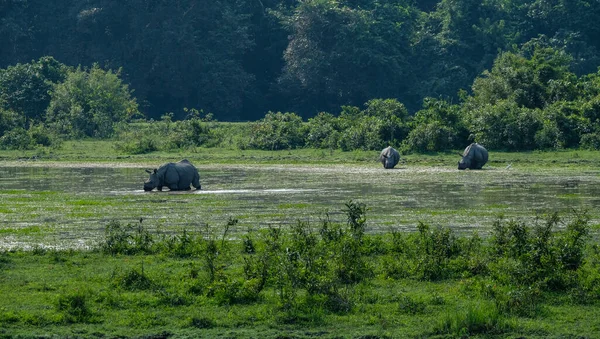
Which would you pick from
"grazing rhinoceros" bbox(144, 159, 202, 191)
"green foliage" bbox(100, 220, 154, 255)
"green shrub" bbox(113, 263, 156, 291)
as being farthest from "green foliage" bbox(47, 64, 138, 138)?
"green shrub" bbox(113, 263, 156, 291)

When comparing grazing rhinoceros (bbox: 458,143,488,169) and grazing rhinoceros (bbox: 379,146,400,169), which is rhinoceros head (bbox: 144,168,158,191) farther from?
grazing rhinoceros (bbox: 458,143,488,169)

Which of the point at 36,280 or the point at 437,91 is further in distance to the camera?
the point at 437,91

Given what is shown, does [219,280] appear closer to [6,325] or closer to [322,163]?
[6,325]

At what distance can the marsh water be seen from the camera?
699 inches

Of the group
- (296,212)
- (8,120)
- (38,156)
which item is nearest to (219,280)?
(296,212)

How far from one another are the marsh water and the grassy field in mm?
80

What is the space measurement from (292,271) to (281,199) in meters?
10.7

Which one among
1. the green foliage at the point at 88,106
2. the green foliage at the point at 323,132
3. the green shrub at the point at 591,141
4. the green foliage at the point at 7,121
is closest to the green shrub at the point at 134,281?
the green shrub at the point at 591,141

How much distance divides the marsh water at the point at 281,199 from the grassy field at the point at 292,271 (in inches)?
3.1

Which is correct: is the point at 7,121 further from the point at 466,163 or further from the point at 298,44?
the point at 466,163

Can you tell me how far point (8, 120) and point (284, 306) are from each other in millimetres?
38006

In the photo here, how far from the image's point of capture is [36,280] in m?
12.5

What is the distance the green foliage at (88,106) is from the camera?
47938 mm

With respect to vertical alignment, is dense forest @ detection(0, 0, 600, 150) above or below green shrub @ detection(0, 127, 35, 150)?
above
